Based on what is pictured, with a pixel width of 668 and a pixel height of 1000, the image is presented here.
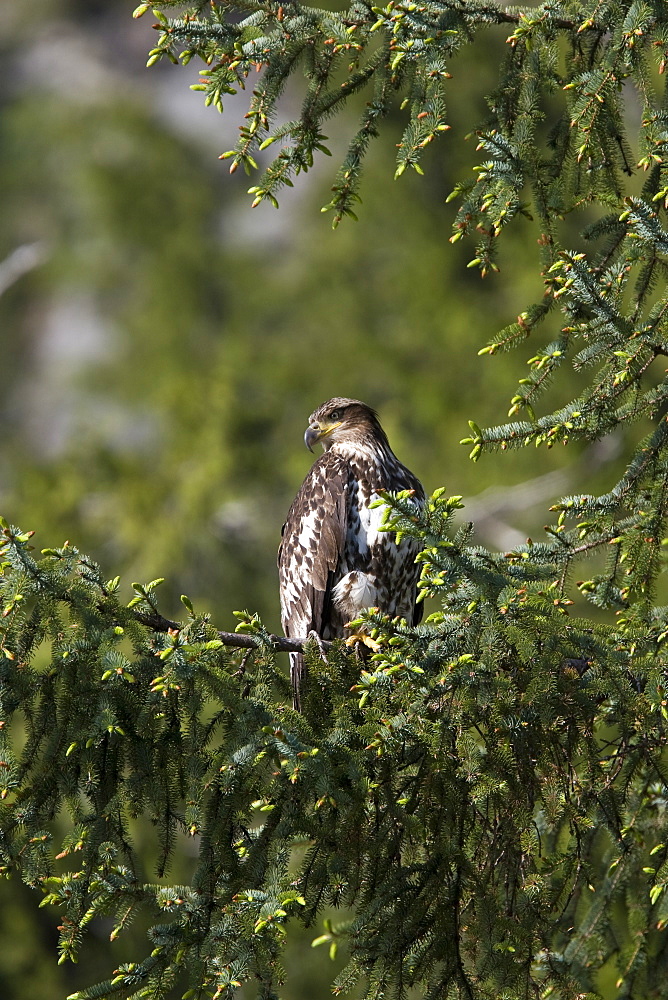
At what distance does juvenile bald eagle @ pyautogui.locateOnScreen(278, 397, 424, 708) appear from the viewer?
440 cm

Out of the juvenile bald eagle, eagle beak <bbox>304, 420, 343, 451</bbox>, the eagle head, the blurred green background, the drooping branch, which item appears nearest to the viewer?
the drooping branch

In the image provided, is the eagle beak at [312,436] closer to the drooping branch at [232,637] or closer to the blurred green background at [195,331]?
the blurred green background at [195,331]

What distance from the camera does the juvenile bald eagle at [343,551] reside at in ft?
14.4

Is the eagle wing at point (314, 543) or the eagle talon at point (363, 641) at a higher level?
the eagle wing at point (314, 543)

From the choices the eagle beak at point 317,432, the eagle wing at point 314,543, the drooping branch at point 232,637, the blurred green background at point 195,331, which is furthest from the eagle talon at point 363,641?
the blurred green background at point 195,331

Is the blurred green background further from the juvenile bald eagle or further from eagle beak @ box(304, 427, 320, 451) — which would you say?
eagle beak @ box(304, 427, 320, 451)

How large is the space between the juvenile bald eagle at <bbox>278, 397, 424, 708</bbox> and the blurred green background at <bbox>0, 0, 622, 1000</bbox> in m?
1.62

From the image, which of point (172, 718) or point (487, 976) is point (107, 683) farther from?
point (487, 976)

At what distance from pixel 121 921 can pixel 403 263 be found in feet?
42.2

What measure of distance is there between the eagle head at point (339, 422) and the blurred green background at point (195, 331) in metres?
1.59

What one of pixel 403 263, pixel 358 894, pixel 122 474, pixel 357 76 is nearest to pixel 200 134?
pixel 403 263

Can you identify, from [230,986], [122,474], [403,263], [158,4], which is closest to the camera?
[230,986]

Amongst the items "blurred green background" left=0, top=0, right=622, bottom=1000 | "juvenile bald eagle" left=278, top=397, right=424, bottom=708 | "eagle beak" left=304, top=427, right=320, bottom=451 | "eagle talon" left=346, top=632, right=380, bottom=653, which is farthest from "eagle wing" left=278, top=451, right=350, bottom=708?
"blurred green background" left=0, top=0, right=622, bottom=1000

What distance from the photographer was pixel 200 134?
23.6 metres
